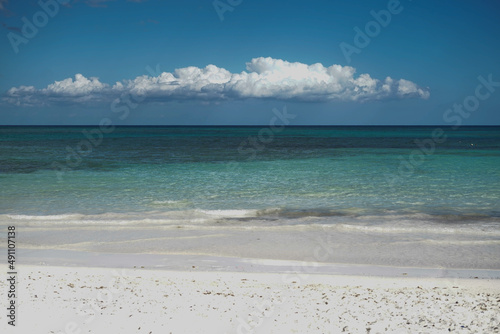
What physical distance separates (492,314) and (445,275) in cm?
233

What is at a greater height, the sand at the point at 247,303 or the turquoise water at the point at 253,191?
the turquoise water at the point at 253,191

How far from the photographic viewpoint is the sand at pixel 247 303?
6.02m

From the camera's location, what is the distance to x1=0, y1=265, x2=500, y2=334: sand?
6023mm

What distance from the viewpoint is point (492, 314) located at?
6270mm

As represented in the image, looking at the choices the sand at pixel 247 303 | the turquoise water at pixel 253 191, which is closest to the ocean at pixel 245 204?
the turquoise water at pixel 253 191

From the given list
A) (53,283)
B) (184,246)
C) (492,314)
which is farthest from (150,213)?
(492,314)

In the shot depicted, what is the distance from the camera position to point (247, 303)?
6.83m

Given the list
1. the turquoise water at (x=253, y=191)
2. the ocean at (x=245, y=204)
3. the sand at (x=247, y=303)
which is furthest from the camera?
the turquoise water at (x=253, y=191)

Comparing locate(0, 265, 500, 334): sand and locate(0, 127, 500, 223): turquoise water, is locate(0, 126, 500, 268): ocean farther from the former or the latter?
locate(0, 265, 500, 334): sand

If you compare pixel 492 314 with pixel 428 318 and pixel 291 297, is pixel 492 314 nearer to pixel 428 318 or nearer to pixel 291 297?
pixel 428 318

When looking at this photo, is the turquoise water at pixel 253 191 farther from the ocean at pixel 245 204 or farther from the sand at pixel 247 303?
the sand at pixel 247 303

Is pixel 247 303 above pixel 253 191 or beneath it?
beneath

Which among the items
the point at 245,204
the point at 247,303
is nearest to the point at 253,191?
the point at 245,204

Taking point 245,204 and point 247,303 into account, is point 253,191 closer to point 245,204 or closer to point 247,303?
point 245,204
